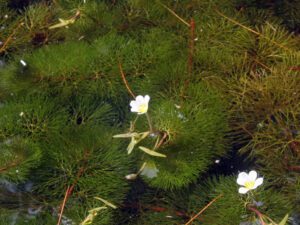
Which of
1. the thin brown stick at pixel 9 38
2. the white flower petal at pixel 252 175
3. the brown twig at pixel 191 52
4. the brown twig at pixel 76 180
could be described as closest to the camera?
the white flower petal at pixel 252 175

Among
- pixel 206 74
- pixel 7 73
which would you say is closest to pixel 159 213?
pixel 206 74

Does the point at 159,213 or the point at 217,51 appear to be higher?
the point at 217,51

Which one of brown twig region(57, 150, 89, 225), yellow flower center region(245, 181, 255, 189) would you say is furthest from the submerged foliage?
yellow flower center region(245, 181, 255, 189)

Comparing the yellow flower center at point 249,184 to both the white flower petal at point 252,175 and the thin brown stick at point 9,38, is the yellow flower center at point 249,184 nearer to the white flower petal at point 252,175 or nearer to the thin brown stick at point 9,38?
the white flower petal at point 252,175

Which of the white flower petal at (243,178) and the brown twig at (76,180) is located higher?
the white flower petal at (243,178)

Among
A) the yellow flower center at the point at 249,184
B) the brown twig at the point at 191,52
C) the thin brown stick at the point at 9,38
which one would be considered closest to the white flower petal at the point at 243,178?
the yellow flower center at the point at 249,184

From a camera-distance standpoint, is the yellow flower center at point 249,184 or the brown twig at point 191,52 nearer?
the yellow flower center at point 249,184

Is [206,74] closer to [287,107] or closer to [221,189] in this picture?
[287,107]

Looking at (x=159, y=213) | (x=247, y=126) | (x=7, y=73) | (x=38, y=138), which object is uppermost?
(x=7, y=73)

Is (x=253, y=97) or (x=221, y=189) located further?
(x=253, y=97)

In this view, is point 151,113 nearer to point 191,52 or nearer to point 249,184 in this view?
point 191,52

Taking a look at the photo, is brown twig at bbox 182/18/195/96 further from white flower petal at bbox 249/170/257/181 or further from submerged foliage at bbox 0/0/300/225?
white flower petal at bbox 249/170/257/181
